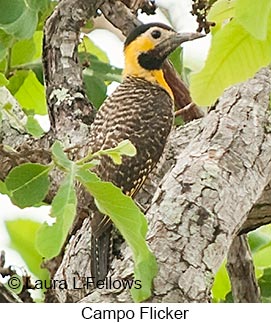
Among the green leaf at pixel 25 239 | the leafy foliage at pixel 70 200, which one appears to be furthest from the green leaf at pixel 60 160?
the green leaf at pixel 25 239

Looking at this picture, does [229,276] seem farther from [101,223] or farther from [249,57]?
[249,57]

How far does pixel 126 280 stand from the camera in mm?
451

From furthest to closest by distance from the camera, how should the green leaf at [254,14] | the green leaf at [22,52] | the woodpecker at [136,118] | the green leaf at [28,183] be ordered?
the green leaf at [22,52] → the woodpecker at [136,118] → the green leaf at [28,183] → the green leaf at [254,14]

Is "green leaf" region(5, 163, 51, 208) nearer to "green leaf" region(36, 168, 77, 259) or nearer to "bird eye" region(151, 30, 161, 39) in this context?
"green leaf" region(36, 168, 77, 259)

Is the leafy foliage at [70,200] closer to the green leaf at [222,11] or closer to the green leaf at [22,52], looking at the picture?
the green leaf at [222,11]

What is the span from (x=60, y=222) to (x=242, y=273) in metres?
0.29

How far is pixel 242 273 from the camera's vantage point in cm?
60

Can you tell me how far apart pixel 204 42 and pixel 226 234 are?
19 cm

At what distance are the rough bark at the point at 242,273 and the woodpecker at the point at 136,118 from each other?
0.34 ft

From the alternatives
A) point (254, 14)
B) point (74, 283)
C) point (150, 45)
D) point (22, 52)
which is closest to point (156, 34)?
point (150, 45)

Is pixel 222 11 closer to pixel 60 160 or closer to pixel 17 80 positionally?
pixel 60 160

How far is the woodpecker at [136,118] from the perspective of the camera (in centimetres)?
52
